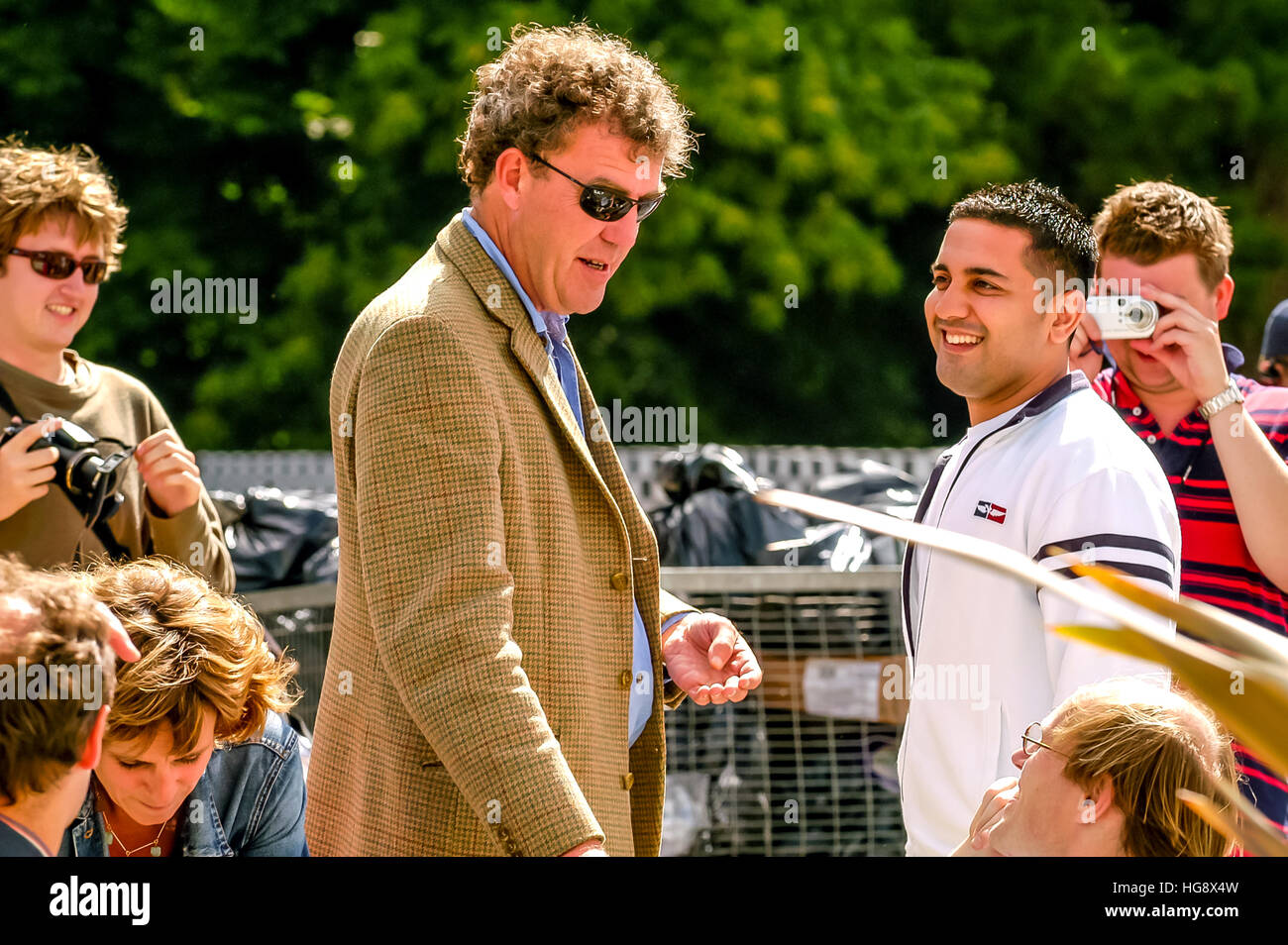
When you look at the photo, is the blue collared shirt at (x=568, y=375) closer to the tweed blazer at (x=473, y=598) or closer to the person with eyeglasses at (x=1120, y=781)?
the tweed blazer at (x=473, y=598)

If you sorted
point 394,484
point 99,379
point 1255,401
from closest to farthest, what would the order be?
1. point 394,484
2. point 1255,401
3. point 99,379

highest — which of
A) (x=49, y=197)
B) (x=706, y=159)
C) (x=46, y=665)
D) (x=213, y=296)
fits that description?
(x=706, y=159)

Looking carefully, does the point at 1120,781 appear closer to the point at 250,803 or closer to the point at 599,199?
the point at 599,199

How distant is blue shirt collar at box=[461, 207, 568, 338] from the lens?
2490 mm

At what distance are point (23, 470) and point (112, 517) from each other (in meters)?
0.28

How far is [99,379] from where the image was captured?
148 inches

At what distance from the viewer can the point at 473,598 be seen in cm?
213

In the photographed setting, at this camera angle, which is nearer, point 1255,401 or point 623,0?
point 1255,401

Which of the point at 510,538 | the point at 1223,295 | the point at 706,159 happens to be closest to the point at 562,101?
the point at 510,538

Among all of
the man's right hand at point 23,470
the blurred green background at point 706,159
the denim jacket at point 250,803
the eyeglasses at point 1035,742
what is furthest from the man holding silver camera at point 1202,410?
the blurred green background at point 706,159

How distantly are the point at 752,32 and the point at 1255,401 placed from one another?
992 cm
